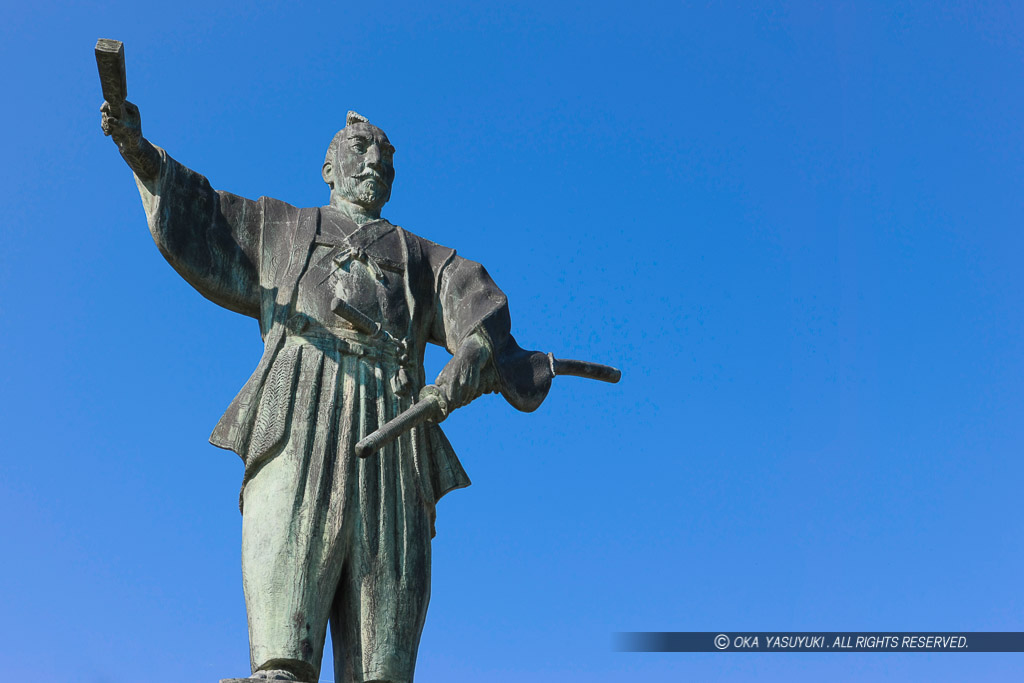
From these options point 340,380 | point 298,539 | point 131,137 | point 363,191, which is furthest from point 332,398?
point 131,137

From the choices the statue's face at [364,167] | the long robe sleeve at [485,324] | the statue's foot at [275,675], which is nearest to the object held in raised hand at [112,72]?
the statue's face at [364,167]

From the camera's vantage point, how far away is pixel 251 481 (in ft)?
26.1

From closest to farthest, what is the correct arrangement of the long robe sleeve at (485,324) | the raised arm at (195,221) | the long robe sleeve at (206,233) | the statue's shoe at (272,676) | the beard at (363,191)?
the statue's shoe at (272,676)
the raised arm at (195,221)
the long robe sleeve at (206,233)
the long robe sleeve at (485,324)
the beard at (363,191)

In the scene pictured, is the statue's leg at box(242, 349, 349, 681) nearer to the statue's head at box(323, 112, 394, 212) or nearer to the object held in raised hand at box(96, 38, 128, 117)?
the statue's head at box(323, 112, 394, 212)

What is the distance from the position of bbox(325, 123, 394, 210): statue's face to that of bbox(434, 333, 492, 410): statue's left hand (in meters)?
1.39

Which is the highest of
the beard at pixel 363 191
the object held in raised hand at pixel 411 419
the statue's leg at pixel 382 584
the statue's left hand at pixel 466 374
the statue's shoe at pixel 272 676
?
the beard at pixel 363 191

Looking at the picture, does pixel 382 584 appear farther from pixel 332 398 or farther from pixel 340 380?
pixel 340 380

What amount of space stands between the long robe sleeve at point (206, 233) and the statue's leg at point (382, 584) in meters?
1.49

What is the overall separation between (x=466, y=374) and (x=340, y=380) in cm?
81

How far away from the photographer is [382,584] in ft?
25.6

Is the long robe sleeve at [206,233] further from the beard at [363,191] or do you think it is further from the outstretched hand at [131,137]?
the beard at [363,191]

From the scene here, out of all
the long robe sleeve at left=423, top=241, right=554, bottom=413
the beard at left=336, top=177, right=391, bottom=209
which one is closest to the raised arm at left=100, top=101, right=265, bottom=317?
the beard at left=336, top=177, right=391, bottom=209

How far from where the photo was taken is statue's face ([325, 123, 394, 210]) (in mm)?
9000

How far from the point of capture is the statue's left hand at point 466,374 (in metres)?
7.96
